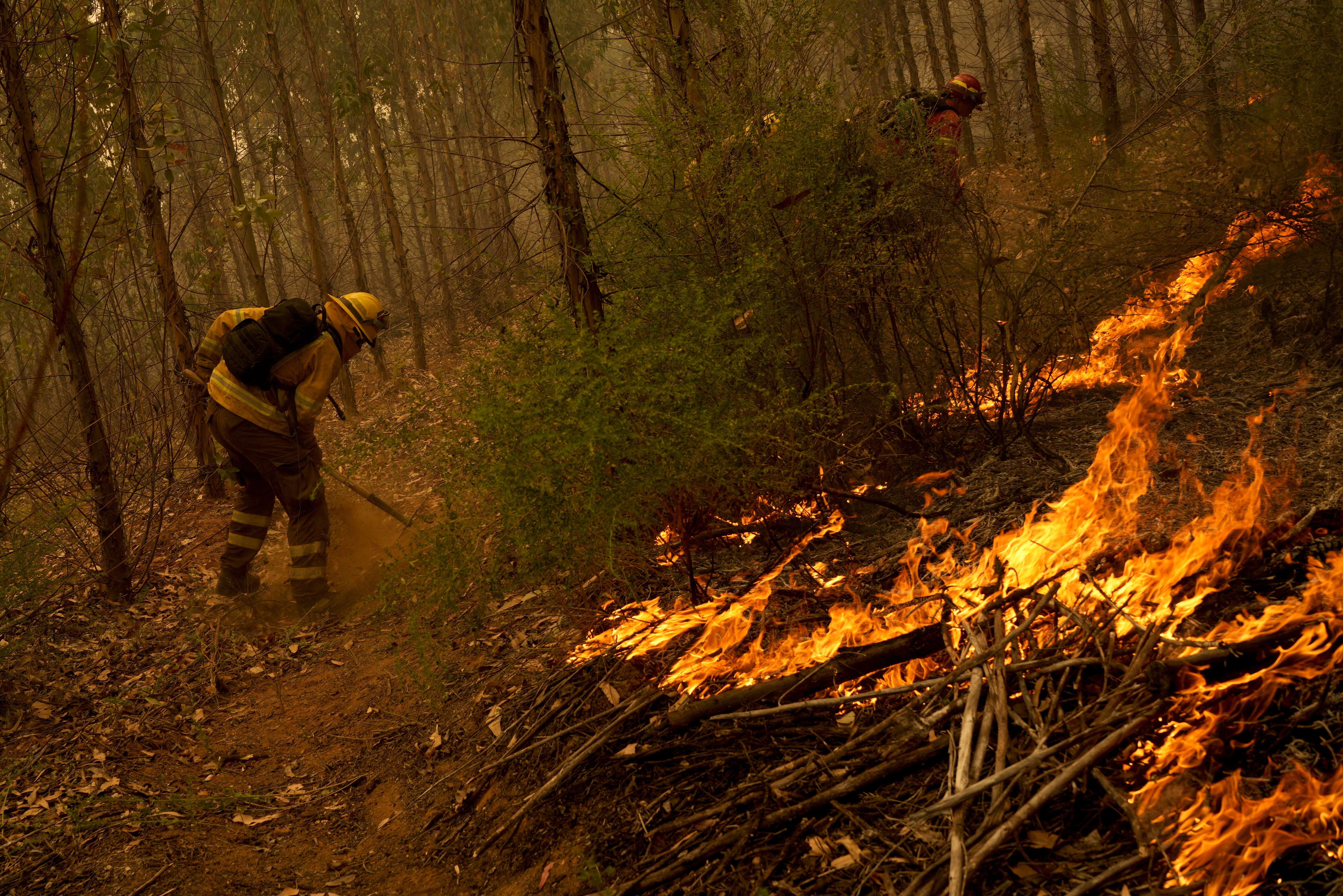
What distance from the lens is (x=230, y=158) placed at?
10.2 meters

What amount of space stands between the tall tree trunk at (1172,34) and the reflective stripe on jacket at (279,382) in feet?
21.4

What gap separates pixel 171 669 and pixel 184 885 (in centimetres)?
252

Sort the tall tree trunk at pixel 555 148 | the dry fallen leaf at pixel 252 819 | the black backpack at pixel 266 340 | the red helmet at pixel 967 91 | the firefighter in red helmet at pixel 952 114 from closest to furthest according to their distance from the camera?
1. the dry fallen leaf at pixel 252 819
2. the tall tree trunk at pixel 555 148
3. the firefighter in red helmet at pixel 952 114
4. the black backpack at pixel 266 340
5. the red helmet at pixel 967 91

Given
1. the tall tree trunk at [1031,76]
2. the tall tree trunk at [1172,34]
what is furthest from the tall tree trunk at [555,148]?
the tall tree trunk at [1031,76]

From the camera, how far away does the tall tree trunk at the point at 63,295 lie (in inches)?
201

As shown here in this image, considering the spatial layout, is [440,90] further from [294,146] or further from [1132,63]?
[1132,63]

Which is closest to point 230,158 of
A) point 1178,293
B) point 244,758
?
point 244,758

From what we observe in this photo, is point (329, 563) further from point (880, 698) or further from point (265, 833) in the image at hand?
point (880, 698)

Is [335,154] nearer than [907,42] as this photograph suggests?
Yes

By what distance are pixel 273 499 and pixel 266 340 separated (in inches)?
51.9

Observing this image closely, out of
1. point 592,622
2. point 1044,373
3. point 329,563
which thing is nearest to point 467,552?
point 592,622

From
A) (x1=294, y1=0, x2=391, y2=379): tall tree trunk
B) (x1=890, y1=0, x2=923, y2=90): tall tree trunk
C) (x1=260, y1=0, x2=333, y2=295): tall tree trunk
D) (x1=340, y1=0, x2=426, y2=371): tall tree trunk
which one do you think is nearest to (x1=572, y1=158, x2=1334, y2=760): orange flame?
(x1=260, y1=0, x2=333, y2=295): tall tree trunk

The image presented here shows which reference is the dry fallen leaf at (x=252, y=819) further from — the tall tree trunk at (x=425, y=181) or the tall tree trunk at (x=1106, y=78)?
the tall tree trunk at (x=425, y=181)

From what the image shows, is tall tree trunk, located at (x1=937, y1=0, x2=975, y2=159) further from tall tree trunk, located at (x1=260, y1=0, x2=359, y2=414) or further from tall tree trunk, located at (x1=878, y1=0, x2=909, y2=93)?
tall tree trunk, located at (x1=260, y1=0, x2=359, y2=414)
